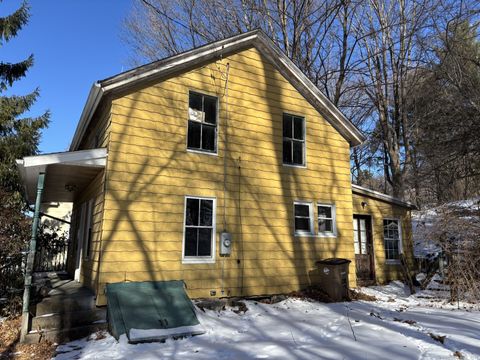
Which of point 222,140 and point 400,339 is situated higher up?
point 222,140

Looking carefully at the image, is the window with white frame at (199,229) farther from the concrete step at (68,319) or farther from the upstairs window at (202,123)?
the concrete step at (68,319)

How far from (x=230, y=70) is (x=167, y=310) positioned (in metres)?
6.34

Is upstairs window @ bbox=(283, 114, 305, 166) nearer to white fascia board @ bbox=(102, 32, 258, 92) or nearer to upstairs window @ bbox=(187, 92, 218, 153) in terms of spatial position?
upstairs window @ bbox=(187, 92, 218, 153)

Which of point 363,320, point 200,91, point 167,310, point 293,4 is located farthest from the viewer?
point 293,4

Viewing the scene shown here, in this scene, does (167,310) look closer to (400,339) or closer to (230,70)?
(400,339)

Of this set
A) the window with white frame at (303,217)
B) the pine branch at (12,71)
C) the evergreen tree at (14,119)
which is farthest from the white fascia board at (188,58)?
the pine branch at (12,71)

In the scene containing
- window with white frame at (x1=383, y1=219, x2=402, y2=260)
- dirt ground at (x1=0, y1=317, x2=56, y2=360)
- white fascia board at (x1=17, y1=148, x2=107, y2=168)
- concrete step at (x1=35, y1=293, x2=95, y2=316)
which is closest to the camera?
dirt ground at (x1=0, y1=317, x2=56, y2=360)

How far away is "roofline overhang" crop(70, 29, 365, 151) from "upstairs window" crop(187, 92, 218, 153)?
908 mm

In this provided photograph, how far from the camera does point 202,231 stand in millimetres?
8656

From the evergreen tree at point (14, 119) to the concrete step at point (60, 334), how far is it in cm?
1103

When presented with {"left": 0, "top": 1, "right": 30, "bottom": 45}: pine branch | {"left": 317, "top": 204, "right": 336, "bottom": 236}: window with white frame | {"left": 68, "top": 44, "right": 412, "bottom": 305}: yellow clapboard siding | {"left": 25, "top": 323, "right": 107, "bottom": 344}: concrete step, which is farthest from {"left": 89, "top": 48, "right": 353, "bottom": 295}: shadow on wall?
{"left": 0, "top": 1, "right": 30, "bottom": 45}: pine branch

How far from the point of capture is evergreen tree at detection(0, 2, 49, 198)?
16.2 meters

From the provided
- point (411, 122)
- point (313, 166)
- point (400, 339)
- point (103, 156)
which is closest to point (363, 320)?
point (400, 339)

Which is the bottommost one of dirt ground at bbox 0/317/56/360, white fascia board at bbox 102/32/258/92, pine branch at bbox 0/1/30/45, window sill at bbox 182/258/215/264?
dirt ground at bbox 0/317/56/360
